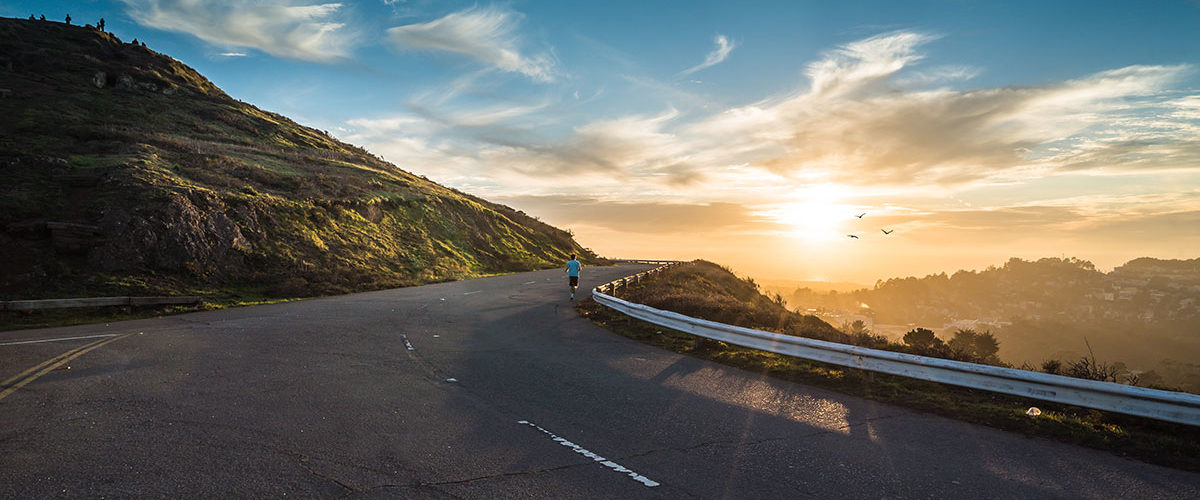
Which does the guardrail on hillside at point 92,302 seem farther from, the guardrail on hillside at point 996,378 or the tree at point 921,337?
the tree at point 921,337

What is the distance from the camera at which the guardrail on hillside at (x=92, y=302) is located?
49.4 ft

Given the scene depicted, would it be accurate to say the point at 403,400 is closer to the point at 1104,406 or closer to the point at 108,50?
the point at 1104,406

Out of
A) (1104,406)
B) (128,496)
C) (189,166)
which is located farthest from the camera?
(189,166)

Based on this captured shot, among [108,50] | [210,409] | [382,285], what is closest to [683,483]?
[210,409]

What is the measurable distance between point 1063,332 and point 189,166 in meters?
113

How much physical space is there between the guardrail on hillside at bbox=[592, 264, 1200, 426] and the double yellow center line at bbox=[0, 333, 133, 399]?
11666 millimetres

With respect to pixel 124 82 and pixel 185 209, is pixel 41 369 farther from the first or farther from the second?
pixel 124 82

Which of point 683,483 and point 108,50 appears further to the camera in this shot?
point 108,50

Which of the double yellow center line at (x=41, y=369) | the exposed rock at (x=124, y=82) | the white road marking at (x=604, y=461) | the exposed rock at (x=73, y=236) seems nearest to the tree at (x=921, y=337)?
the white road marking at (x=604, y=461)

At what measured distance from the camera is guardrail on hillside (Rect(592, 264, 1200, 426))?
227 inches

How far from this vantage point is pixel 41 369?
8.77m

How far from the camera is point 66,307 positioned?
52.9 ft

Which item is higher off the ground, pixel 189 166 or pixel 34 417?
pixel 189 166

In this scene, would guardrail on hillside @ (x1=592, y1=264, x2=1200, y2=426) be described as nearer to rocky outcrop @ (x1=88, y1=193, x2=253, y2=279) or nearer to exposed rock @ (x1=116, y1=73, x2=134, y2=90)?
rocky outcrop @ (x1=88, y1=193, x2=253, y2=279)
